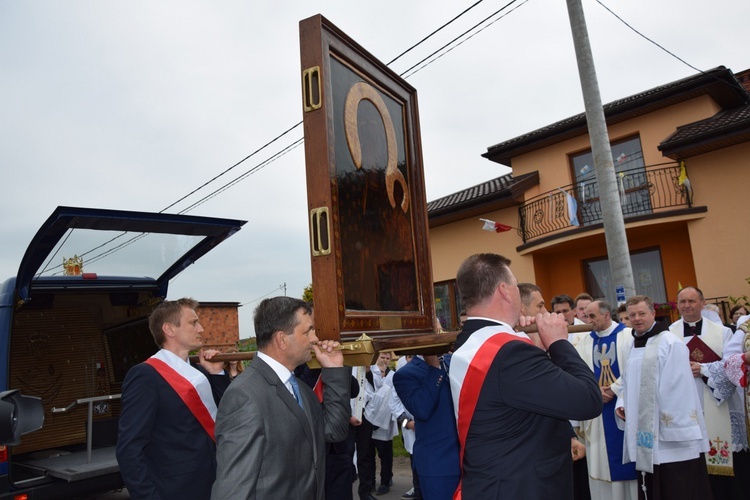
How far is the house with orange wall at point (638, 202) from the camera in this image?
42.7 feet

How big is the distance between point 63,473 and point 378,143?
4.30 m

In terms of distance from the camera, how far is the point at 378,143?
2875 millimetres

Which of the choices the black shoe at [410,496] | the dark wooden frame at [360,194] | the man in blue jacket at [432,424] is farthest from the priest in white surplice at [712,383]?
the dark wooden frame at [360,194]

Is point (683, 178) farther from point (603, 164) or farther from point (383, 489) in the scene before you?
point (383, 489)

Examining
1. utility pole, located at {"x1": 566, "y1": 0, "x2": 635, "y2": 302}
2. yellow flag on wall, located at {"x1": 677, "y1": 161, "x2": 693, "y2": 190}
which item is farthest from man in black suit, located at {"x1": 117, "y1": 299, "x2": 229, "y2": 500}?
yellow flag on wall, located at {"x1": 677, "y1": 161, "x2": 693, "y2": 190}

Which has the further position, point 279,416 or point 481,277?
point 481,277

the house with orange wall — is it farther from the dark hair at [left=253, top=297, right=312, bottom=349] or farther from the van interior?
the dark hair at [left=253, top=297, right=312, bottom=349]

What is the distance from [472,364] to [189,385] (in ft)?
6.15

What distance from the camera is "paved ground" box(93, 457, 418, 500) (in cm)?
716

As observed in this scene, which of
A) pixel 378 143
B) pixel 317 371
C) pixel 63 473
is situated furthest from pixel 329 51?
pixel 63 473

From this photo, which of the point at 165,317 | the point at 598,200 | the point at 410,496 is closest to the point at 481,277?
the point at 165,317

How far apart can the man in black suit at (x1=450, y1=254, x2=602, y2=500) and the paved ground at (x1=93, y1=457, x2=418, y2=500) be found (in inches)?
200

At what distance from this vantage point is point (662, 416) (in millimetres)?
4586

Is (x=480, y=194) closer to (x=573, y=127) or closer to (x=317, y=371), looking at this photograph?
(x=573, y=127)
